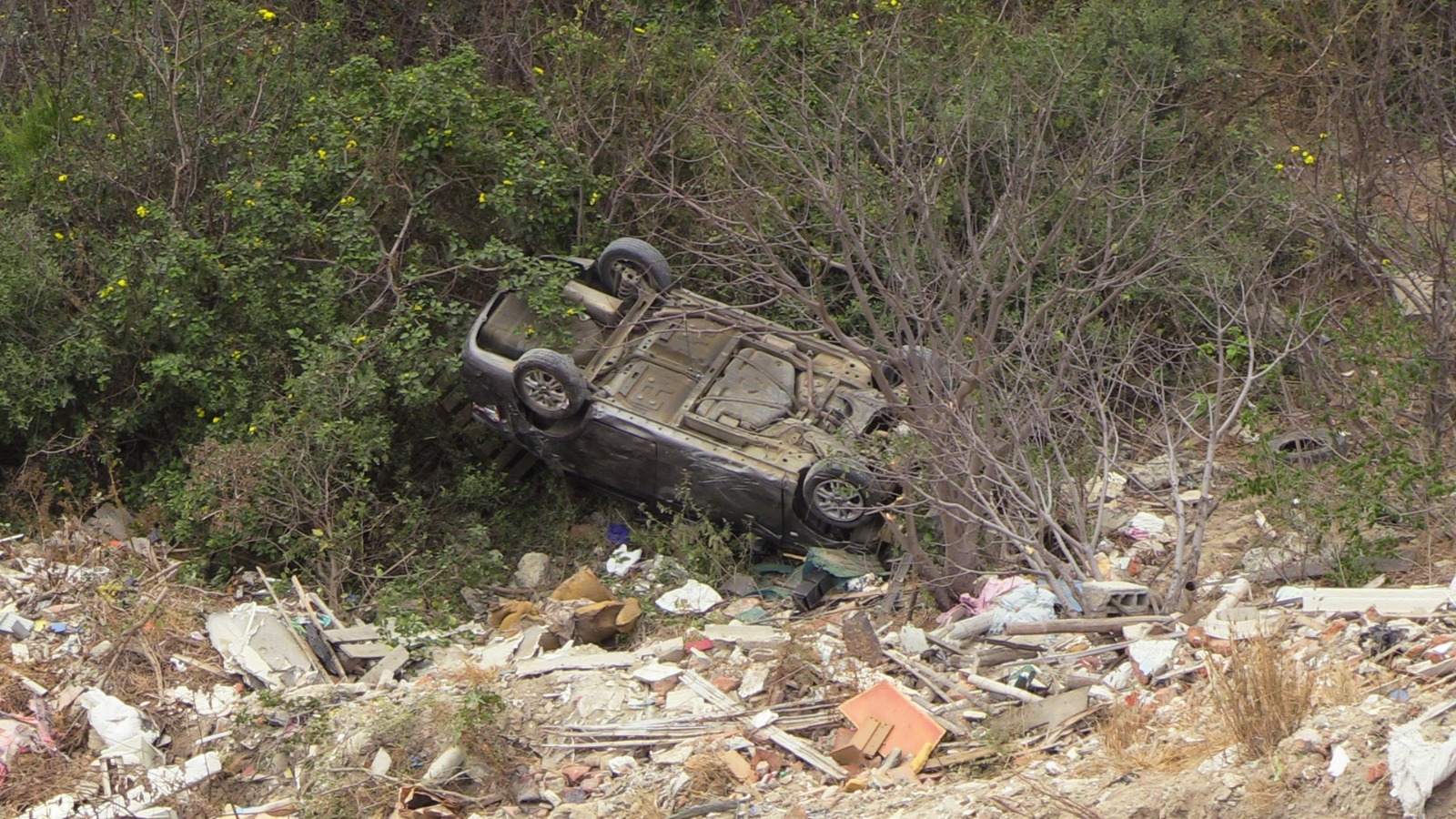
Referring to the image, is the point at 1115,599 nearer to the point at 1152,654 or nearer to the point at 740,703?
the point at 1152,654

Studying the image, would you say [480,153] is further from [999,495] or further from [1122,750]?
[1122,750]

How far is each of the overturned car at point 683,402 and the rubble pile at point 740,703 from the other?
0.65m

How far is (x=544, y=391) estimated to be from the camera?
9.00 meters

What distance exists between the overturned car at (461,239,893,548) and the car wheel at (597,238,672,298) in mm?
10

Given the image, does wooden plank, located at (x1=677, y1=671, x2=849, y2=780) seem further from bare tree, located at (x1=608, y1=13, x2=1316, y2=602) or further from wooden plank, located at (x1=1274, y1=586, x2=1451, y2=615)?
wooden plank, located at (x1=1274, y1=586, x2=1451, y2=615)

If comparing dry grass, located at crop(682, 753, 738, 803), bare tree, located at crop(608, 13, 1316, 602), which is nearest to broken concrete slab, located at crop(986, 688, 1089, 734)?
dry grass, located at crop(682, 753, 738, 803)

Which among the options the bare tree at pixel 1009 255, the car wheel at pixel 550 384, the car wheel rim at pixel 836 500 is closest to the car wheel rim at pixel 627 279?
the bare tree at pixel 1009 255

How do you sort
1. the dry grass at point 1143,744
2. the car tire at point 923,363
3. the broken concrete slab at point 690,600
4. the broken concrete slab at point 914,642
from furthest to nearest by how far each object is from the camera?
1. the broken concrete slab at point 690,600
2. the car tire at point 923,363
3. the broken concrete slab at point 914,642
4. the dry grass at point 1143,744

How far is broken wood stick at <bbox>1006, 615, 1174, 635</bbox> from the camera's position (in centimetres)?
668

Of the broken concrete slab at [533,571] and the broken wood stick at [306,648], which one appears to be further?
the broken concrete slab at [533,571]

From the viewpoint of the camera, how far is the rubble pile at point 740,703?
5.22 metres

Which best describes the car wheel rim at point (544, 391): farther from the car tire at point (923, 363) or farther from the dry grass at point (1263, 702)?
the dry grass at point (1263, 702)

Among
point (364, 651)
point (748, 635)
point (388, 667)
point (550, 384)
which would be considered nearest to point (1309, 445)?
point (748, 635)

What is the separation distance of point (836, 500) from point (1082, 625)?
2.13m
